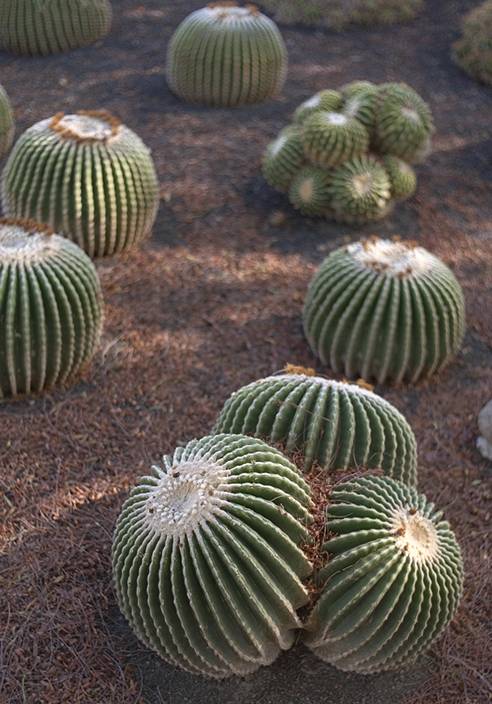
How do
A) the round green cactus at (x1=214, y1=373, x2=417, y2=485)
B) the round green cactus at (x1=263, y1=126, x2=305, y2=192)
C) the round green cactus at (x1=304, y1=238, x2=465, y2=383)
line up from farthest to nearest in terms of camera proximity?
the round green cactus at (x1=263, y1=126, x2=305, y2=192) → the round green cactus at (x1=304, y1=238, x2=465, y2=383) → the round green cactus at (x1=214, y1=373, x2=417, y2=485)

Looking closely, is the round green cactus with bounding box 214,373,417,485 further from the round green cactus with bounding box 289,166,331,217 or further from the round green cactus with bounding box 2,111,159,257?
the round green cactus with bounding box 289,166,331,217

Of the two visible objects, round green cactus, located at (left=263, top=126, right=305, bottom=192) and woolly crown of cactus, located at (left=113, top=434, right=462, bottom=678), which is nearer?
woolly crown of cactus, located at (left=113, top=434, right=462, bottom=678)

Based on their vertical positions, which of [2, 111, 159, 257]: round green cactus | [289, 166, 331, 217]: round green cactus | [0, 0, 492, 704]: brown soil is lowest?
[0, 0, 492, 704]: brown soil

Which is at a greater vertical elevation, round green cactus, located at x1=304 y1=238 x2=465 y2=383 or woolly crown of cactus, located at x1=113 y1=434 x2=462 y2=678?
woolly crown of cactus, located at x1=113 y1=434 x2=462 y2=678

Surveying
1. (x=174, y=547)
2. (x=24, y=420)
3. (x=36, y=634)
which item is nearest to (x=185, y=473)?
(x=174, y=547)

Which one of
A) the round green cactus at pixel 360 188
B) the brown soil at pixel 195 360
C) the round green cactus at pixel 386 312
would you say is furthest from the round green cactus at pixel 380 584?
the round green cactus at pixel 360 188

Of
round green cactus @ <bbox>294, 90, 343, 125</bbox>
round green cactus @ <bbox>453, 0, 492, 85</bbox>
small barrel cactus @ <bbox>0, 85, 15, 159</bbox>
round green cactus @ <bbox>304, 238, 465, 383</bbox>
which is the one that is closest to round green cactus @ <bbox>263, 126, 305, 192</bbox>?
round green cactus @ <bbox>294, 90, 343, 125</bbox>

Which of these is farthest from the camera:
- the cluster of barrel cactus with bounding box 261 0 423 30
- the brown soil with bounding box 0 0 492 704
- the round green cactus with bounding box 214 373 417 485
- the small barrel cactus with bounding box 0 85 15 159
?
the cluster of barrel cactus with bounding box 261 0 423 30

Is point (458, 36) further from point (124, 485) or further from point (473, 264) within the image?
point (124, 485)
